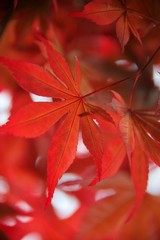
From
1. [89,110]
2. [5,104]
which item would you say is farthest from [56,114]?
[5,104]

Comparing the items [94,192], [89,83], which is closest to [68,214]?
[94,192]

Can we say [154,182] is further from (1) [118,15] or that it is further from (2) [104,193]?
(1) [118,15]

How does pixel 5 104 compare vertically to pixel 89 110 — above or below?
above

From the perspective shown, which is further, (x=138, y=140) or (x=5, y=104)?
(x=5, y=104)

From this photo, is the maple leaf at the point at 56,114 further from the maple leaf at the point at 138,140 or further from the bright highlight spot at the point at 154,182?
the bright highlight spot at the point at 154,182

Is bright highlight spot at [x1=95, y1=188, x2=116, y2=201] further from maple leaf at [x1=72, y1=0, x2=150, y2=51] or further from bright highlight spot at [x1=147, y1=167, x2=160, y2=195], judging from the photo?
maple leaf at [x1=72, y1=0, x2=150, y2=51]

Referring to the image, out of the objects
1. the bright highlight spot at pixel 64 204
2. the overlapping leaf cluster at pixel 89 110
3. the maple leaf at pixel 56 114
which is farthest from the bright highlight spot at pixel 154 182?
the maple leaf at pixel 56 114
